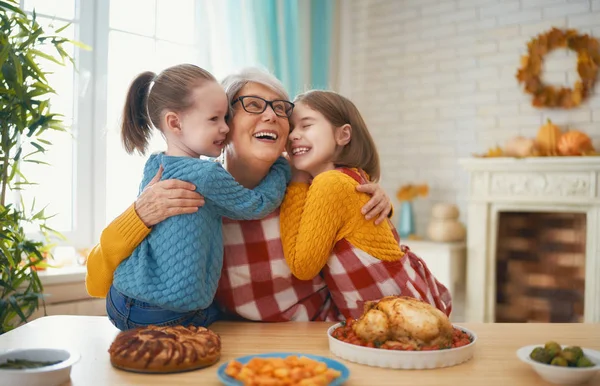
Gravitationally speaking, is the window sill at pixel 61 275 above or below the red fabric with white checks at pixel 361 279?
below

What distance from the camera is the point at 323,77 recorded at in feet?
17.6

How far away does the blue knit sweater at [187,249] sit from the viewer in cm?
161

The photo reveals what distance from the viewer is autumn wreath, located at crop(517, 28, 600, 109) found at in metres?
4.39

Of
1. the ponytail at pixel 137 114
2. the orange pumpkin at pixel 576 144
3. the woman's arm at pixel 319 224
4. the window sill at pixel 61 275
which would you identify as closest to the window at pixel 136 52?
the window sill at pixel 61 275

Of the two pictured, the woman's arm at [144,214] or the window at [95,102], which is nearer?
the woman's arm at [144,214]

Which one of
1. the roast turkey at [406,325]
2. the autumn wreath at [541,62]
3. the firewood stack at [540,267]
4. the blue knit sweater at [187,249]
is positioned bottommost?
the firewood stack at [540,267]

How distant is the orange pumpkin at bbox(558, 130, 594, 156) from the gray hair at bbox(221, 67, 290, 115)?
114 inches

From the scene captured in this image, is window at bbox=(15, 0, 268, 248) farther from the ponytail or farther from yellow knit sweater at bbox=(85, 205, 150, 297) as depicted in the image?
yellow knit sweater at bbox=(85, 205, 150, 297)

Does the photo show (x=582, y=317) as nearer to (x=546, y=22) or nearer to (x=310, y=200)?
(x=546, y=22)

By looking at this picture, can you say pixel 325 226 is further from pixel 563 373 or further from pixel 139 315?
pixel 563 373

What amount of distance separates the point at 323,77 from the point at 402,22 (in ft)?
2.88

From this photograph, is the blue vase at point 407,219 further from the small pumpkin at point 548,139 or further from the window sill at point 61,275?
the window sill at point 61,275

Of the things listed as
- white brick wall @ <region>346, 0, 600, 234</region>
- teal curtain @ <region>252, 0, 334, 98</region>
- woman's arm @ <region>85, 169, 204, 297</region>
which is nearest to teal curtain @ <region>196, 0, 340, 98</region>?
teal curtain @ <region>252, 0, 334, 98</region>

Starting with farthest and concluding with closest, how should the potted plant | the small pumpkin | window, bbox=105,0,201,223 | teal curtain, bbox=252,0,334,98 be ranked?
1. teal curtain, bbox=252,0,334,98
2. the small pumpkin
3. window, bbox=105,0,201,223
4. the potted plant
